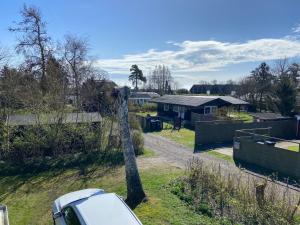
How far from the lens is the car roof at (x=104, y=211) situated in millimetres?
5504

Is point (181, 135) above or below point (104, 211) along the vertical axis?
below

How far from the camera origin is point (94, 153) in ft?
51.5

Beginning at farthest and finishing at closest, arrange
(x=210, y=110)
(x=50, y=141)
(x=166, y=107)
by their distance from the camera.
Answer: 1. (x=166, y=107)
2. (x=210, y=110)
3. (x=50, y=141)

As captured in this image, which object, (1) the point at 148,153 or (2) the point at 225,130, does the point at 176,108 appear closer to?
A: (2) the point at 225,130

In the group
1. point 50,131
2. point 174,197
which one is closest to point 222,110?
point 50,131

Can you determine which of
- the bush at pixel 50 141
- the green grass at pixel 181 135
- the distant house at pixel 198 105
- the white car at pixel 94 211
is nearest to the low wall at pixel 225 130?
the green grass at pixel 181 135

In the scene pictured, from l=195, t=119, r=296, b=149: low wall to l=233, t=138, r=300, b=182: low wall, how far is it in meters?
3.85

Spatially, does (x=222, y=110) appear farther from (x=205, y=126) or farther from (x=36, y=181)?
(x=36, y=181)

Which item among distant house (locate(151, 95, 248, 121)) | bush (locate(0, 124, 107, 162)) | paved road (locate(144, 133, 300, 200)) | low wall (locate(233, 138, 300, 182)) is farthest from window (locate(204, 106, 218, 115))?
bush (locate(0, 124, 107, 162))

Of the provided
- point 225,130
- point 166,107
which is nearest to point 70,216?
point 225,130

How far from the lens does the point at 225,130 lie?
21.9 meters

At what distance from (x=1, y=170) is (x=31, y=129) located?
8.04 feet

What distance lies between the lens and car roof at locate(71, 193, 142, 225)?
5504 mm

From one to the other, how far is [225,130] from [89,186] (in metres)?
13.5
